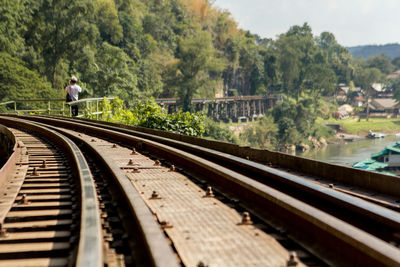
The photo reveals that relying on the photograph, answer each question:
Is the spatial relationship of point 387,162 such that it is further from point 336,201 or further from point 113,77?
point 336,201

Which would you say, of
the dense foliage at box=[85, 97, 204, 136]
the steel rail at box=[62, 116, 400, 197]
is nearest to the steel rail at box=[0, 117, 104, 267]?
the steel rail at box=[62, 116, 400, 197]

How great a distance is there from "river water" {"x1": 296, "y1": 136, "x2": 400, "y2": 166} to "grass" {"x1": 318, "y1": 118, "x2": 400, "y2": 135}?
23.5ft

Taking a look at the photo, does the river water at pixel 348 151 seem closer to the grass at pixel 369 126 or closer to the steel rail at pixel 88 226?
the grass at pixel 369 126

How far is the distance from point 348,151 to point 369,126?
96.4ft

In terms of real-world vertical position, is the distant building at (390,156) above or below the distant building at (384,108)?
below

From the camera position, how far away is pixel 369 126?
104 m

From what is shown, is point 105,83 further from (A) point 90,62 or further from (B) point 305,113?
(B) point 305,113

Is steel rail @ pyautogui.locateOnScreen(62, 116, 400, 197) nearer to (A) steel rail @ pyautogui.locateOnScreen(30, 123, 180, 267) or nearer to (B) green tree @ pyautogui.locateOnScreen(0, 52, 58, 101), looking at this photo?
(A) steel rail @ pyautogui.locateOnScreen(30, 123, 180, 267)

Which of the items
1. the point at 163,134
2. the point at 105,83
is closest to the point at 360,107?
the point at 105,83

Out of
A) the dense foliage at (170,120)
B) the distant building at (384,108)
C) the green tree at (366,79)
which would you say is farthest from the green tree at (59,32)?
the green tree at (366,79)

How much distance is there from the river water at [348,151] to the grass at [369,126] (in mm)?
7172

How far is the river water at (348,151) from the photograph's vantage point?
68319 millimetres

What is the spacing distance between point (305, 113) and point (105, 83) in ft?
167

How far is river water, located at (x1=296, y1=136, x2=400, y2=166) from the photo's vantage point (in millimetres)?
68319
